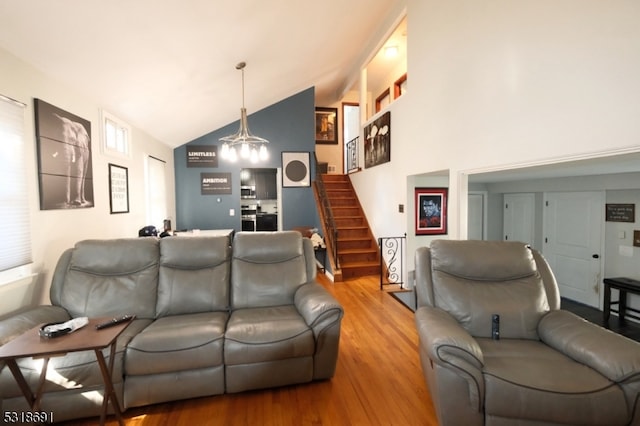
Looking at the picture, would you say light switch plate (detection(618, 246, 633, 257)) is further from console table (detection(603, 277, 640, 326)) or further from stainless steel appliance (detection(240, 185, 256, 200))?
stainless steel appliance (detection(240, 185, 256, 200))

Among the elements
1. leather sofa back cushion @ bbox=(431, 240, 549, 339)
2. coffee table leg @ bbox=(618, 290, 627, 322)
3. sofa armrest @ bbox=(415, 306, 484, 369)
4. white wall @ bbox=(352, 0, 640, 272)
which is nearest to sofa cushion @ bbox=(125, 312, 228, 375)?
sofa armrest @ bbox=(415, 306, 484, 369)

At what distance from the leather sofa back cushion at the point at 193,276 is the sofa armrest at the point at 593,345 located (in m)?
2.47

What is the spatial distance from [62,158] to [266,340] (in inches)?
100

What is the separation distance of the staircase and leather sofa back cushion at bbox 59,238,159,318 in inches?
121

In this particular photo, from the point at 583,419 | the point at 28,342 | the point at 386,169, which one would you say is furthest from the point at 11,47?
the point at 386,169

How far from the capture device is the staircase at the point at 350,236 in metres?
5.15

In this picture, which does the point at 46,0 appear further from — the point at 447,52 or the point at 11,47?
the point at 447,52

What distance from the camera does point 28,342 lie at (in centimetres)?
149

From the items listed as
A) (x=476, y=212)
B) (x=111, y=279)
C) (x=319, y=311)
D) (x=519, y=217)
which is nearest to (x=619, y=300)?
(x=519, y=217)

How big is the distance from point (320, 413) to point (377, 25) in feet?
19.0

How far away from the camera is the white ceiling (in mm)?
2051

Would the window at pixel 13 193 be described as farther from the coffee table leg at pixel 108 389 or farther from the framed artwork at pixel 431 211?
the framed artwork at pixel 431 211

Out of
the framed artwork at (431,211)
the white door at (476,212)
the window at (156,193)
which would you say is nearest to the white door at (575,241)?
the white door at (476,212)

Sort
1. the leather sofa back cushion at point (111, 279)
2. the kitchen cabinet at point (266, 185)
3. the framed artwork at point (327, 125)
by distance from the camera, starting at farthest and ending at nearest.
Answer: the framed artwork at point (327, 125), the kitchen cabinet at point (266, 185), the leather sofa back cushion at point (111, 279)
